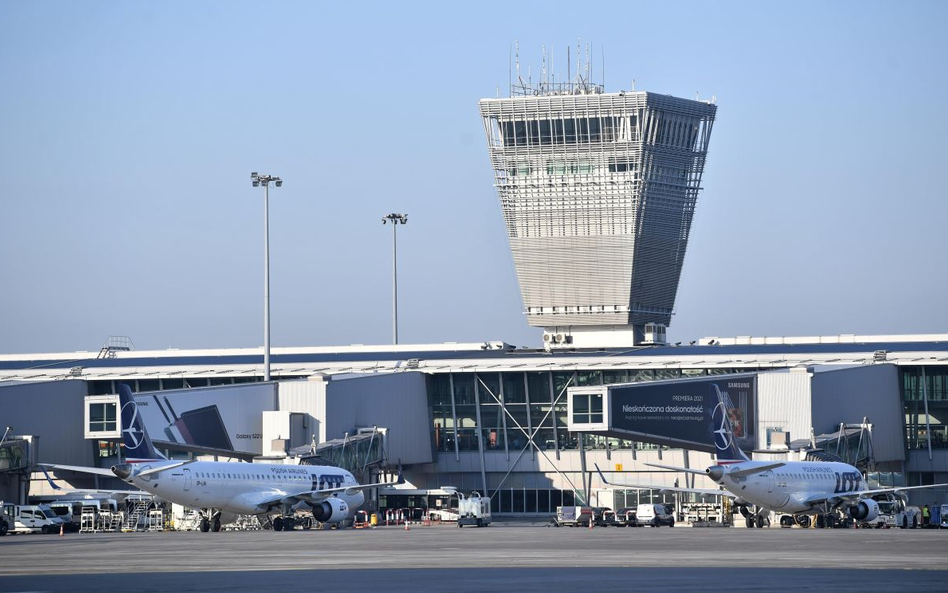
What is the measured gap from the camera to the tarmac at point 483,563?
115 feet

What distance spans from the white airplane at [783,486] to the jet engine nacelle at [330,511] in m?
15.2

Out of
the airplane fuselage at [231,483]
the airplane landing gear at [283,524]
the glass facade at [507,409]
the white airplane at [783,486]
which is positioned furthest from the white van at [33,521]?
the glass facade at [507,409]

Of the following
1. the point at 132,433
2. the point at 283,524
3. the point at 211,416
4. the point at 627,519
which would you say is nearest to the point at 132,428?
the point at 132,433

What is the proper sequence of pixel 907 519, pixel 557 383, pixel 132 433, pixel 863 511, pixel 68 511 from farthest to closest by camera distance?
pixel 557 383
pixel 68 511
pixel 907 519
pixel 863 511
pixel 132 433

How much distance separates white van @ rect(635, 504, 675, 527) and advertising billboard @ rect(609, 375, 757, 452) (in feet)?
26.7

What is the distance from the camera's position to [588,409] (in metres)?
101

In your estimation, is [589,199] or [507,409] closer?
[507,409]

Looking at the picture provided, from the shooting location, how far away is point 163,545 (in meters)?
→ 58.4

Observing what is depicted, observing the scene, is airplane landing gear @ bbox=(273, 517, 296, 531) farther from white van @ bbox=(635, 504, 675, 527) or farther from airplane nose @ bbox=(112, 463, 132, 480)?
white van @ bbox=(635, 504, 675, 527)

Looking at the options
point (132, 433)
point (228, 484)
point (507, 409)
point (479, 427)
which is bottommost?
point (228, 484)

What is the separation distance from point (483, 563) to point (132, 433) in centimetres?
3623

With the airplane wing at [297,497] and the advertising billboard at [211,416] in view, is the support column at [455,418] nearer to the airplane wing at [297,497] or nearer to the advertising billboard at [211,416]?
the advertising billboard at [211,416]

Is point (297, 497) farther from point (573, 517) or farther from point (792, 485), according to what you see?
point (792, 485)

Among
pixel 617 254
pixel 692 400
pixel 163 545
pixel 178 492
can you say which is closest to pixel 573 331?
pixel 617 254
